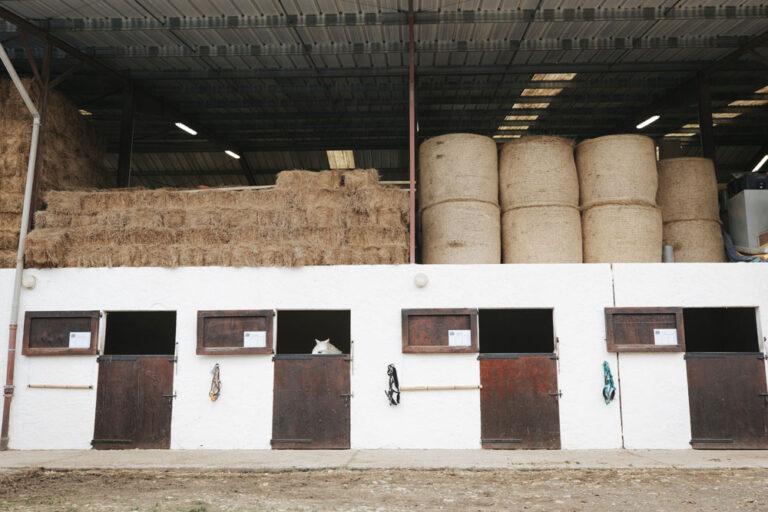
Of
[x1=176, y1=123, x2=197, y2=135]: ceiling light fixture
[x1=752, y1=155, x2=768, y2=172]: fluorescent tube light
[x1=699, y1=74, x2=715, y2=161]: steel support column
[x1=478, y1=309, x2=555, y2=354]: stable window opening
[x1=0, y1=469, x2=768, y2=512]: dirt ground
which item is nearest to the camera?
[x1=0, y1=469, x2=768, y2=512]: dirt ground

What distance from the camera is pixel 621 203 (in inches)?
355

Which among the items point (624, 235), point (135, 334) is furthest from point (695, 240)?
point (135, 334)

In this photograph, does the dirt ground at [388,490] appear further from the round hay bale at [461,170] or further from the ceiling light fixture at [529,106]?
the ceiling light fixture at [529,106]

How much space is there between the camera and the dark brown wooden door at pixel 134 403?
322 inches

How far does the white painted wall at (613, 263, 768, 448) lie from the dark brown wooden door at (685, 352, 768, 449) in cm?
14

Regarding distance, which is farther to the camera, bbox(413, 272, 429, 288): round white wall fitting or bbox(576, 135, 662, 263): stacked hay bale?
bbox(576, 135, 662, 263): stacked hay bale

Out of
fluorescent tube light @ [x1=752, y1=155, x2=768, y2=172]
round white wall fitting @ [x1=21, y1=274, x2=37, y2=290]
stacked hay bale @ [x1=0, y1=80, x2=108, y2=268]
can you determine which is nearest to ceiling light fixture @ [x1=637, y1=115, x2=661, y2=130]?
fluorescent tube light @ [x1=752, y1=155, x2=768, y2=172]

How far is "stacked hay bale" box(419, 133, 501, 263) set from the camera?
29.3 feet

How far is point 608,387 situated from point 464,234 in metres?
2.73

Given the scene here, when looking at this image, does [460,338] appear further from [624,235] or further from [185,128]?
[185,128]

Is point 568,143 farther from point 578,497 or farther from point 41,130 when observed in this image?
point 41,130

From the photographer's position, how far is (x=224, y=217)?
874 cm

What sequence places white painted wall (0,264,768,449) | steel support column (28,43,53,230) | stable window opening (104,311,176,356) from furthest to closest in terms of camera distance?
stable window opening (104,311,176,356)
steel support column (28,43,53,230)
white painted wall (0,264,768,449)

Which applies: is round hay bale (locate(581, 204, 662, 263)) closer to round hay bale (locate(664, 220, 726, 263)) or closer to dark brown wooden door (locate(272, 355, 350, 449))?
round hay bale (locate(664, 220, 726, 263))
